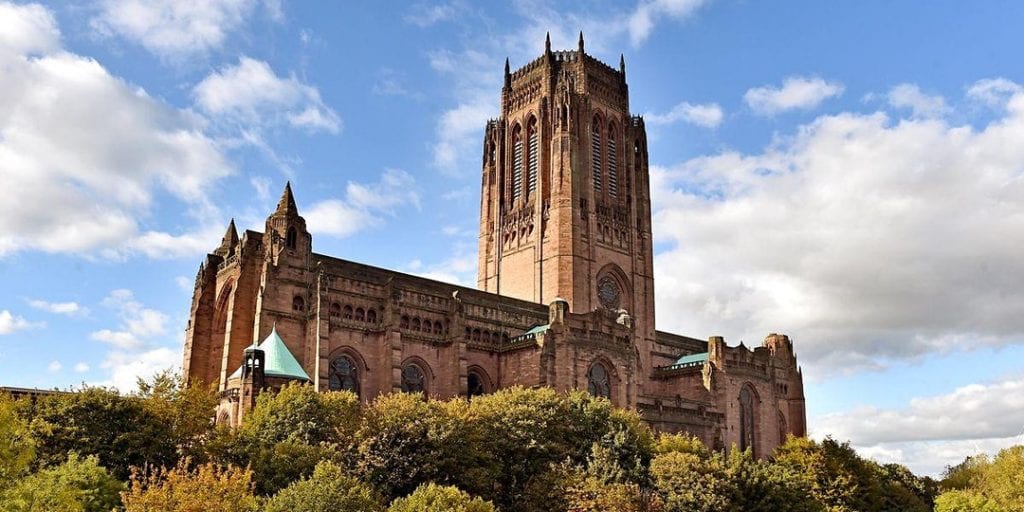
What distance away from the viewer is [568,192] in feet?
267

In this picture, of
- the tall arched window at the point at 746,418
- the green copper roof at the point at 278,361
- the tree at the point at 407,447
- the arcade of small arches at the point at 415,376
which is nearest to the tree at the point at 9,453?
the tree at the point at 407,447

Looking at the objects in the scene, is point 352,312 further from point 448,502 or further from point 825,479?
point 825,479

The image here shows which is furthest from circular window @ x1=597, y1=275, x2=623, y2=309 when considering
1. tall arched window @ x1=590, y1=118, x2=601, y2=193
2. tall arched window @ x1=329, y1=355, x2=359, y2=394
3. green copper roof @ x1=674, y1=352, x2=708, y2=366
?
tall arched window @ x1=329, y1=355, x2=359, y2=394

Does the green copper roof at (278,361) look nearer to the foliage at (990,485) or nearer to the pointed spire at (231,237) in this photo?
the pointed spire at (231,237)

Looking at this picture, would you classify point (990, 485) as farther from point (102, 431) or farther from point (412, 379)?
point (102, 431)

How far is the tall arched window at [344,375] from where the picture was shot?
191 feet

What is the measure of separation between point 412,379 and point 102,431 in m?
25.0

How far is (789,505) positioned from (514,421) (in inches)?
Answer: 606

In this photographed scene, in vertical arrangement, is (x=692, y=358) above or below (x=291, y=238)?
below

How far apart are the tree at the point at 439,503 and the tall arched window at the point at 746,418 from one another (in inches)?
1884

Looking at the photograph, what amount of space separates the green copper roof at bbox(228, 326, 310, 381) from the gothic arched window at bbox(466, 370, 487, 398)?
47.9 ft

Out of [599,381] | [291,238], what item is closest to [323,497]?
[291,238]

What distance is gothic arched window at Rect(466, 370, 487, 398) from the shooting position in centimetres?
6606

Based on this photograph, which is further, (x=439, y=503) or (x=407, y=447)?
(x=407, y=447)
